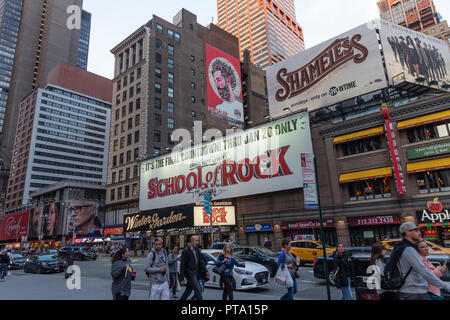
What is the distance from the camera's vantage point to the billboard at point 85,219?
74.6 meters

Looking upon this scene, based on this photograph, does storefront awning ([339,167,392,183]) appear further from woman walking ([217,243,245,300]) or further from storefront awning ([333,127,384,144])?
woman walking ([217,243,245,300])

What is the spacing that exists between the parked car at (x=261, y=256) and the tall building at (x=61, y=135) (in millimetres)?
117784

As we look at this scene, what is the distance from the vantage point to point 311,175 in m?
8.39

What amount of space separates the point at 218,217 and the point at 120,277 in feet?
102

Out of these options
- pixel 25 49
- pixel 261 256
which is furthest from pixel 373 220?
pixel 25 49

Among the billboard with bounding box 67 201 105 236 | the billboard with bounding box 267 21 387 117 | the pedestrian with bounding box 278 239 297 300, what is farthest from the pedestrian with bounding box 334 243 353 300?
the billboard with bounding box 67 201 105 236

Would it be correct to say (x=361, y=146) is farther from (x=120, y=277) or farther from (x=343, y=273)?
Result: (x=120, y=277)

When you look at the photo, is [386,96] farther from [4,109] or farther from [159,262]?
[4,109]

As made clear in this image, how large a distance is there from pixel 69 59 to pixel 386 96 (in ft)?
625

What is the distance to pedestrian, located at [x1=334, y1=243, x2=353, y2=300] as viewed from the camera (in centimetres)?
823

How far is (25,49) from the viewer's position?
525 ft

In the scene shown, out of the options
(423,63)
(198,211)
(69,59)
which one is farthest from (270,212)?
(69,59)

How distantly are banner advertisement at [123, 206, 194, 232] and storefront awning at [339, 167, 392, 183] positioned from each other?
1919 cm

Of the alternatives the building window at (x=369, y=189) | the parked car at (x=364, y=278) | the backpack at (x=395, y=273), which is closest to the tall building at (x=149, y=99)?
the building window at (x=369, y=189)
